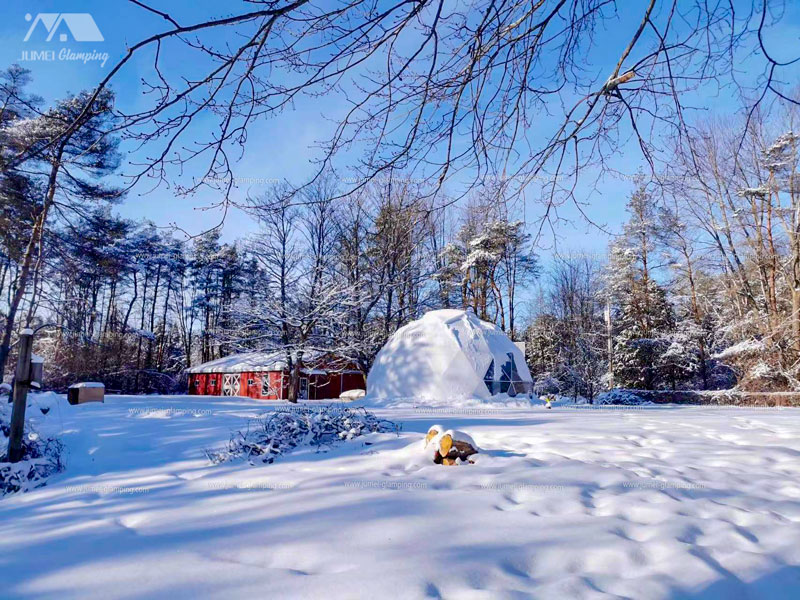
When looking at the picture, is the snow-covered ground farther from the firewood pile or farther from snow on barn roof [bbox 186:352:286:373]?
snow on barn roof [bbox 186:352:286:373]

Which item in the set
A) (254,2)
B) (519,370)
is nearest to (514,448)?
(254,2)

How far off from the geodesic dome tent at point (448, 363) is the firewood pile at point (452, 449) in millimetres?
9871

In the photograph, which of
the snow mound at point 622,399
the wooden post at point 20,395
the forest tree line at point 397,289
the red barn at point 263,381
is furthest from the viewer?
the red barn at point 263,381

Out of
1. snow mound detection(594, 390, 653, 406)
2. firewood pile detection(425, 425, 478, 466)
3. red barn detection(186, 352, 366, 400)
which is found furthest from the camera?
red barn detection(186, 352, 366, 400)

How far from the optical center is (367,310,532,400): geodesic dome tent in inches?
596

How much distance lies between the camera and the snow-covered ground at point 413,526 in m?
2.23

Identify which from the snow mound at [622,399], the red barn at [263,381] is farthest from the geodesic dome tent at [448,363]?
the red barn at [263,381]

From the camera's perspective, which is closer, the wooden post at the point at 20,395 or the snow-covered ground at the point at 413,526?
the snow-covered ground at the point at 413,526

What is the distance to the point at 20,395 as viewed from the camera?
18.2 ft

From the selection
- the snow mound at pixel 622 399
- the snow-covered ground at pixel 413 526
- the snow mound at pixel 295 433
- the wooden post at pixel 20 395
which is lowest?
the snow mound at pixel 622 399

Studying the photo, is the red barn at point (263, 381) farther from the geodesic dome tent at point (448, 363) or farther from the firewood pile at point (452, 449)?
the firewood pile at point (452, 449)

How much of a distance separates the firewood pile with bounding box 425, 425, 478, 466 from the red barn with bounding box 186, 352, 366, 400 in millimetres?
18006

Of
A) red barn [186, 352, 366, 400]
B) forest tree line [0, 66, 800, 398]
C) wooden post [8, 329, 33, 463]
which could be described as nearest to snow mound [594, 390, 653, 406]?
forest tree line [0, 66, 800, 398]

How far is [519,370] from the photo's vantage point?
1680 centimetres
